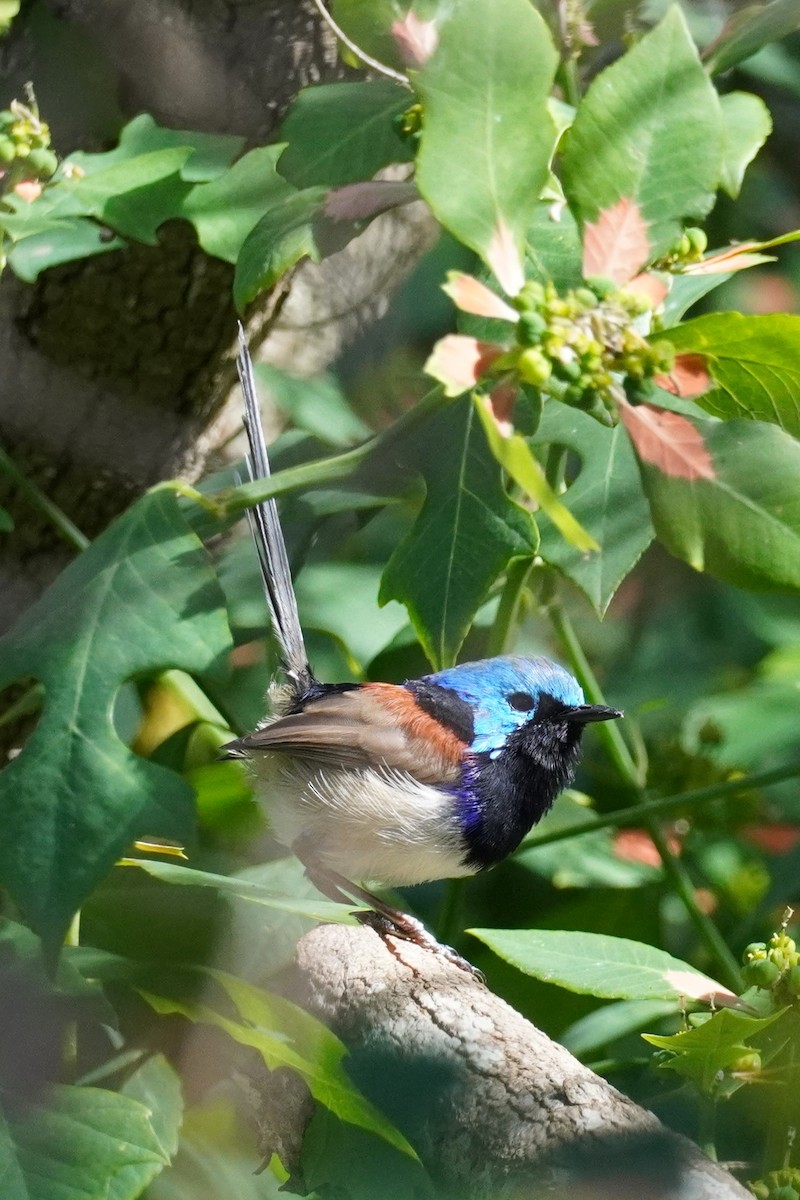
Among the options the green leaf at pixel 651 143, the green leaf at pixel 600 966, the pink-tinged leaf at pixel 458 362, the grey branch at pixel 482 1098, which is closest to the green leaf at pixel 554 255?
the green leaf at pixel 651 143

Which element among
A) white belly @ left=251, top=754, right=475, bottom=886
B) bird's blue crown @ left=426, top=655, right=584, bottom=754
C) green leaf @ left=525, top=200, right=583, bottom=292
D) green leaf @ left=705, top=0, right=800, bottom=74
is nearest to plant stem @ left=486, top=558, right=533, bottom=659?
bird's blue crown @ left=426, top=655, right=584, bottom=754

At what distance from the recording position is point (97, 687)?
193 centimetres

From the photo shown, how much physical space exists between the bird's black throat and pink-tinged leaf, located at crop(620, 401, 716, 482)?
956 mm

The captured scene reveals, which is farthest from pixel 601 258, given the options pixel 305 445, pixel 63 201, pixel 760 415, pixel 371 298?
pixel 371 298

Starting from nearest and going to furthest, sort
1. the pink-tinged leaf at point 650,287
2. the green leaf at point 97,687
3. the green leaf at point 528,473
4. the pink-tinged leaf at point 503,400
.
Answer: the green leaf at point 528,473, the pink-tinged leaf at point 503,400, the pink-tinged leaf at point 650,287, the green leaf at point 97,687

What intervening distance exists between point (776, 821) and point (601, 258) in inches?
80.6

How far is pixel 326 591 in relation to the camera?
2791 millimetres

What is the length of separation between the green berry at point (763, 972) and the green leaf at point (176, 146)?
1.56 m

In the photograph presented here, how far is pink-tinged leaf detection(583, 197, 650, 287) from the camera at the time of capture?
1645mm

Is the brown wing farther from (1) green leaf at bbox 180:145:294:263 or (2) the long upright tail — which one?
(1) green leaf at bbox 180:145:294:263

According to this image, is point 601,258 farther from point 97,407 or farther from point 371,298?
point 371,298

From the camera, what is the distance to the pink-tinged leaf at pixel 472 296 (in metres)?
1.48

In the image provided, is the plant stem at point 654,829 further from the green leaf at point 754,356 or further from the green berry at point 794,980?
the green leaf at point 754,356

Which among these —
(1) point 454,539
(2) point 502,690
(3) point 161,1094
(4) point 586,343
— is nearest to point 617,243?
(4) point 586,343
